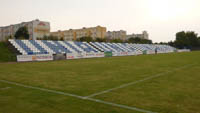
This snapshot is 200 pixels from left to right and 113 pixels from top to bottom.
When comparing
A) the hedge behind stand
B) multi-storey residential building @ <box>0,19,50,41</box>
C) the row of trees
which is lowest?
the hedge behind stand

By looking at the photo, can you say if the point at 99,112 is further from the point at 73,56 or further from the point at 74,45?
the point at 74,45

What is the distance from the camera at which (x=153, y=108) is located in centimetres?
454

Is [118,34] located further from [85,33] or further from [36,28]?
[36,28]

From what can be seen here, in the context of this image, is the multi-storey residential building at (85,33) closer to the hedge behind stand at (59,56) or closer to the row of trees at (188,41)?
the row of trees at (188,41)

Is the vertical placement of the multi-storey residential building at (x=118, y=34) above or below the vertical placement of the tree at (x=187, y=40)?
above

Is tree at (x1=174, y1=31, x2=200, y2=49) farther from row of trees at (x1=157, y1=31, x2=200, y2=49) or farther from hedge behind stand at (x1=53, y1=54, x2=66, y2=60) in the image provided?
hedge behind stand at (x1=53, y1=54, x2=66, y2=60)

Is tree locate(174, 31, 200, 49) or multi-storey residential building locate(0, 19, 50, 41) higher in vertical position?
multi-storey residential building locate(0, 19, 50, 41)

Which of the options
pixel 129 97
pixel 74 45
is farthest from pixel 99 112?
pixel 74 45

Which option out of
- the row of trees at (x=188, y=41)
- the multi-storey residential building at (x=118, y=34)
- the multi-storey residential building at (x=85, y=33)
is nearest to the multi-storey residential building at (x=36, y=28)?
the multi-storey residential building at (x=85, y=33)

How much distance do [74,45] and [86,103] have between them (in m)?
39.2

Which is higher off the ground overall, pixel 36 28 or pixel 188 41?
pixel 36 28

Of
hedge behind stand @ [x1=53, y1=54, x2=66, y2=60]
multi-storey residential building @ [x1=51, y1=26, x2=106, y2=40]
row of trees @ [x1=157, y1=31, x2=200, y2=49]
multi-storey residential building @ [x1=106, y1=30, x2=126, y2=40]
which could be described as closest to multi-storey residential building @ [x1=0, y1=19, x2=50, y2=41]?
multi-storey residential building @ [x1=51, y1=26, x2=106, y2=40]

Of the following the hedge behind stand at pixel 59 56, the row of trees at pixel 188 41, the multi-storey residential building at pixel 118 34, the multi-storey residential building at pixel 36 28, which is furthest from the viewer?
the multi-storey residential building at pixel 118 34

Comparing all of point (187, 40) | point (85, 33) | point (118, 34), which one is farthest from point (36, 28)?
point (187, 40)
